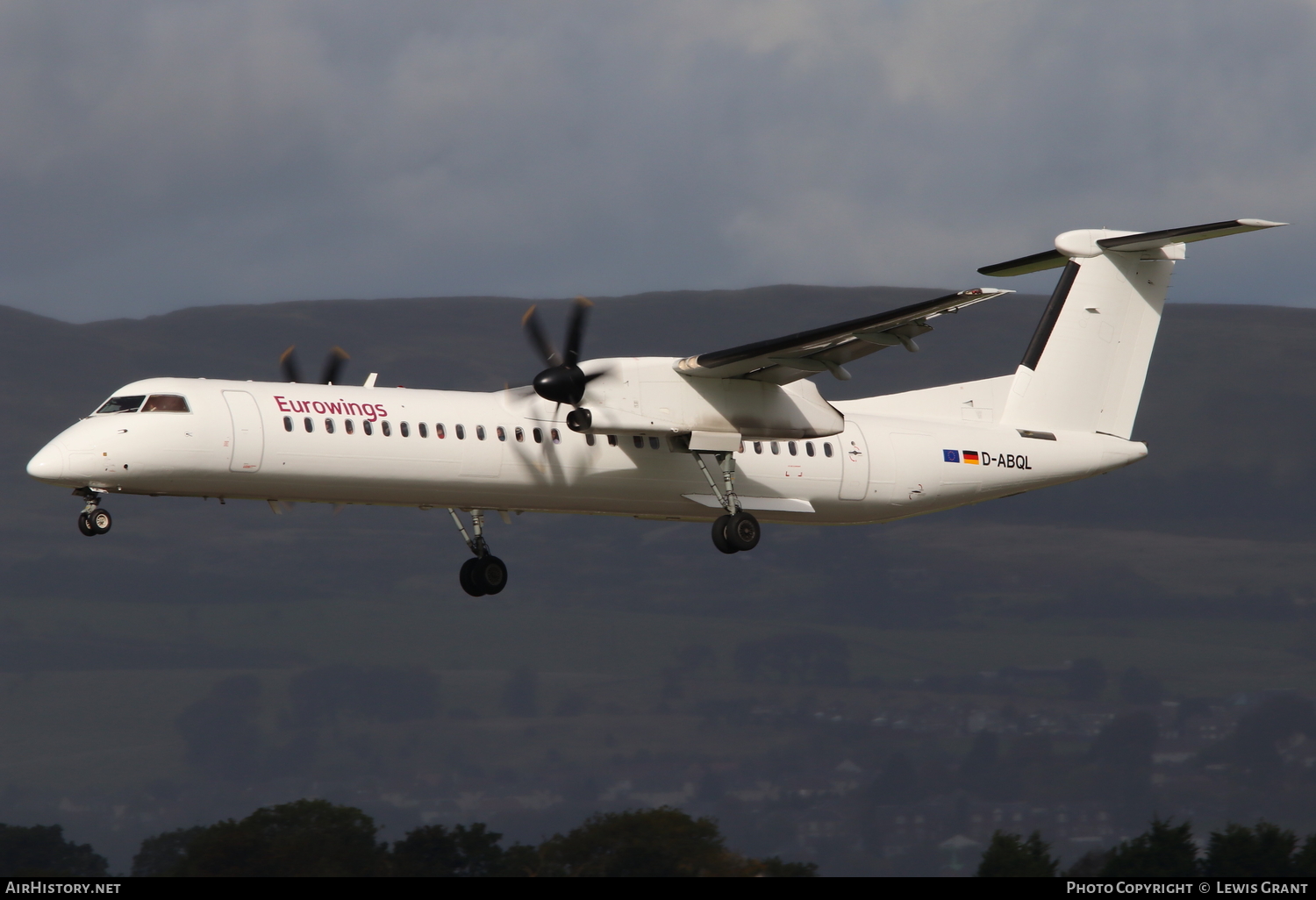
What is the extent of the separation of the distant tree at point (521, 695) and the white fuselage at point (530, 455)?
14251 cm

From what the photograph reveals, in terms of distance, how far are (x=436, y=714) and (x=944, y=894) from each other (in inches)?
5573

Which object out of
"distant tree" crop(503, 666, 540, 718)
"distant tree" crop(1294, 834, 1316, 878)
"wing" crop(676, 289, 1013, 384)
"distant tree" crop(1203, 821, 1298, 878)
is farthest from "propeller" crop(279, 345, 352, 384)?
"distant tree" crop(503, 666, 540, 718)

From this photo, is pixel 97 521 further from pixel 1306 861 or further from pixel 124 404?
pixel 1306 861

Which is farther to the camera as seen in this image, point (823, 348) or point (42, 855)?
point (42, 855)

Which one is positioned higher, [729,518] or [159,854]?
[729,518]

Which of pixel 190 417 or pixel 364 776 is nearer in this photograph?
pixel 190 417

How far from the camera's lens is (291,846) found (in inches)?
1442

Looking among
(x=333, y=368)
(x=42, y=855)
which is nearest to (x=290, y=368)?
(x=333, y=368)

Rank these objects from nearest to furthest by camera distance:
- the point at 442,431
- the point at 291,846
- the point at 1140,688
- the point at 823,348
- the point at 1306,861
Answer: the point at 442,431
the point at 823,348
the point at 291,846
the point at 1306,861
the point at 1140,688

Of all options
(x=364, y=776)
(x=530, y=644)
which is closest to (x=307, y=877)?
(x=364, y=776)

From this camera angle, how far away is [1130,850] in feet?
143

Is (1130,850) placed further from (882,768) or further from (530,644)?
(530,644)

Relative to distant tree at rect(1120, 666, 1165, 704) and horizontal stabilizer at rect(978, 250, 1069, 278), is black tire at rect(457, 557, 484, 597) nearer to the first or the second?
horizontal stabilizer at rect(978, 250, 1069, 278)

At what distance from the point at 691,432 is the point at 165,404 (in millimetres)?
7690
